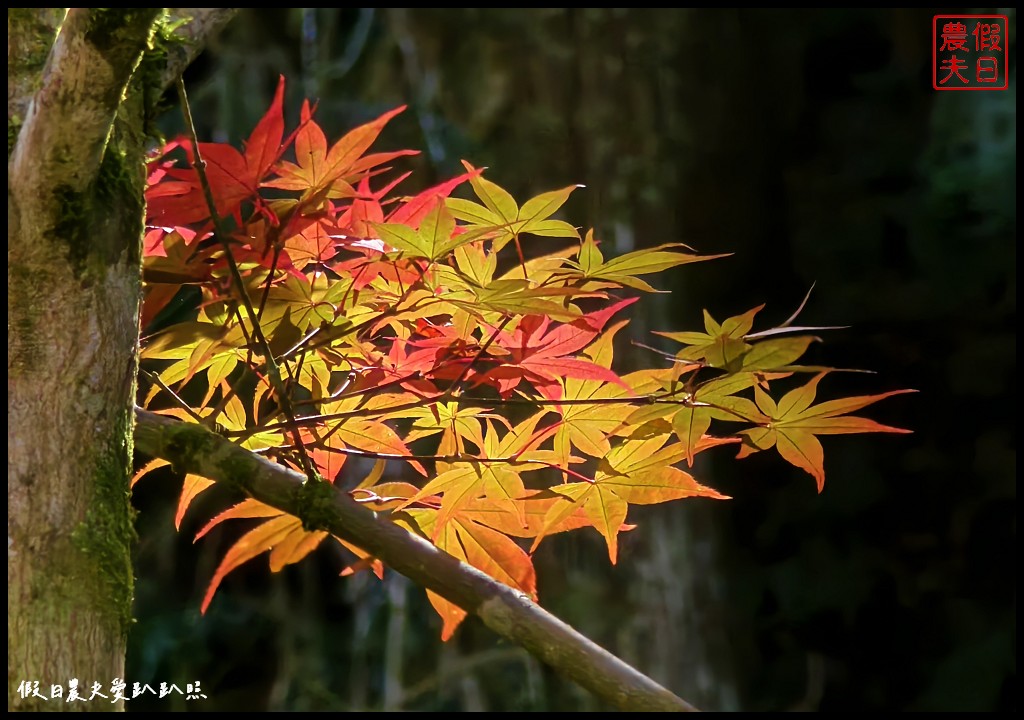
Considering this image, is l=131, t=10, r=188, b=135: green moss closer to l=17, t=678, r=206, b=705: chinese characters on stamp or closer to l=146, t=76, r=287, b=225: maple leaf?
l=146, t=76, r=287, b=225: maple leaf

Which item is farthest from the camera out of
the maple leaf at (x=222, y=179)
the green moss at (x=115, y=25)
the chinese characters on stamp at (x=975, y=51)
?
the chinese characters on stamp at (x=975, y=51)

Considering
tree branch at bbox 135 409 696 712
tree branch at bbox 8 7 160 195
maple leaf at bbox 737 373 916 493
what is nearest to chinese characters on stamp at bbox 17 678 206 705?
tree branch at bbox 135 409 696 712

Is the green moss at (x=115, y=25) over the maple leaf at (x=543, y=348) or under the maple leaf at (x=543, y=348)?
over

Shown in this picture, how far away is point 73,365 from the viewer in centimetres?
40

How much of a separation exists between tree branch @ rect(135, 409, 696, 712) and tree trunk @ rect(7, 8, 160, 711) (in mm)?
41

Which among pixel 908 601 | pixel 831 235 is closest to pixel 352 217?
pixel 831 235

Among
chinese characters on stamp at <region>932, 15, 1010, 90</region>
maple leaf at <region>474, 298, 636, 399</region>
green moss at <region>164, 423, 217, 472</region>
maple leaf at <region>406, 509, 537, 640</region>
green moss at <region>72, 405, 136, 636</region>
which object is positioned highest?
chinese characters on stamp at <region>932, 15, 1010, 90</region>

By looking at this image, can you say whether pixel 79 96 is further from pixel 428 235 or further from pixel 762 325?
pixel 762 325

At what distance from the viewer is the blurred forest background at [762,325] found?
1.71 metres

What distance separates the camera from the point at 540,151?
5.81 ft

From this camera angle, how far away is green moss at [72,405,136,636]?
15.6 inches

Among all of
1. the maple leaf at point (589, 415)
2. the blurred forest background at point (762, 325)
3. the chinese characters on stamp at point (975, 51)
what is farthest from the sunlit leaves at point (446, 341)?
the chinese characters on stamp at point (975, 51)

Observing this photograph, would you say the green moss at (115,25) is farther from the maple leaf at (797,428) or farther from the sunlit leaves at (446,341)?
the maple leaf at (797,428)

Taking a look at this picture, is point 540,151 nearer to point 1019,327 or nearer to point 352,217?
point 1019,327
